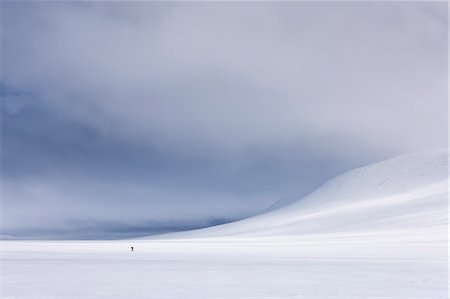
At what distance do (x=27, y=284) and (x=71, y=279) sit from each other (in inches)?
62.4

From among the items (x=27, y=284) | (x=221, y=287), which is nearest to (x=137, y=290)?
(x=221, y=287)

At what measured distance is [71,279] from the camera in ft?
54.9

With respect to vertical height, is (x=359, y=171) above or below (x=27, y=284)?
above

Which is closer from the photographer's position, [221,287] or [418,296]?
[418,296]

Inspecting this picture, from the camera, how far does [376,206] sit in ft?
232

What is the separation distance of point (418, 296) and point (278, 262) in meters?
10.0

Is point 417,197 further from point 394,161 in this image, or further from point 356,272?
point 356,272

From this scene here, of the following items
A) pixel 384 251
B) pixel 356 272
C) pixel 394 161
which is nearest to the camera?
pixel 356 272

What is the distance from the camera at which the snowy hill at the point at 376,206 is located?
53.8 m

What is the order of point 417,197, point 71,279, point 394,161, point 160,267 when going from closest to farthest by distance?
point 71,279 < point 160,267 < point 417,197 < point 394,161

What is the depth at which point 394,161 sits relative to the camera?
370 feet

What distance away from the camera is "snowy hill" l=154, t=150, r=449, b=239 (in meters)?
53.8

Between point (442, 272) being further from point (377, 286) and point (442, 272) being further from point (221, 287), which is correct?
point (221, 287)

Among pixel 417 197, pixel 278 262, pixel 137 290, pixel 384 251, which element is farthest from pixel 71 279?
pixel 417 197
